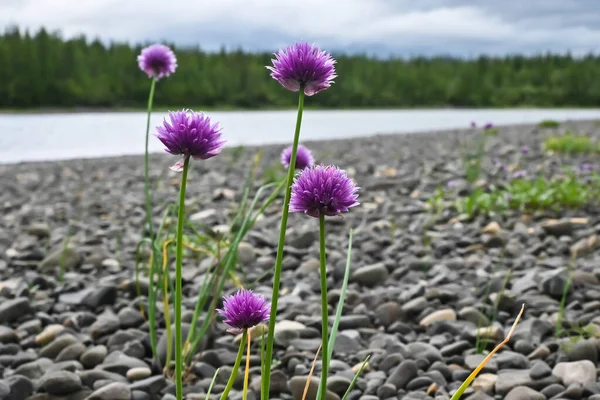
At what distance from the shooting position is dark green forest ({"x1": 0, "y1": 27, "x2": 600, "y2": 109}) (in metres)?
31.5

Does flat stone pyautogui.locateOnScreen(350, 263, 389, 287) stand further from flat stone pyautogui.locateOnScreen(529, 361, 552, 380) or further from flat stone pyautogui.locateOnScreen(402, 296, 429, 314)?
flat stone pyautogui.locateOnScreen(529, 361, 552, 380)

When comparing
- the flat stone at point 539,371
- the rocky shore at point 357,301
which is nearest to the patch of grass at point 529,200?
the rocky shore at point 357,301

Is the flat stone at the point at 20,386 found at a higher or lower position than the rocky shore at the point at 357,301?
lower

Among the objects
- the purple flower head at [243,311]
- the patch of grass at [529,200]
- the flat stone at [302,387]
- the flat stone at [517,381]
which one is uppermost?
the purple flower head at [243,311]

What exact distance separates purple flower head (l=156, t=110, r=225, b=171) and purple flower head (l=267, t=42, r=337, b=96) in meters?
0.15

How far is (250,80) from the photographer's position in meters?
37.4

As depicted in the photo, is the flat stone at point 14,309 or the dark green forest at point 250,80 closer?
the flat stone at point 14,309

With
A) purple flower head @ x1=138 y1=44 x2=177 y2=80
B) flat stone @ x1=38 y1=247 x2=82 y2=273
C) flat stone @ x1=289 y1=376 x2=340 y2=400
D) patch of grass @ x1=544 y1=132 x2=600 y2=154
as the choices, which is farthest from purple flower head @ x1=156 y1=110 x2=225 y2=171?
patch of grass @ x1=544 y1=132 x2=600 y2=154

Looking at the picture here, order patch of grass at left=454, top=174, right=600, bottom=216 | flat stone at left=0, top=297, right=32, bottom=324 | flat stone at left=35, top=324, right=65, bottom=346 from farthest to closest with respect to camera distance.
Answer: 1. patch of grass at left=454, top=174, right=600, bottom=216
2. flat stone at left=0, top=297, right=32, bottom=324
3. flat stone at left=35, top=324, right=65, bottom=346

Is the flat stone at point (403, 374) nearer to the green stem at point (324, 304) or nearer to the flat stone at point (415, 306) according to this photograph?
the flat stone at point (415, 306)

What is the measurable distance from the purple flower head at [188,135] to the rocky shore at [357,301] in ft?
3.72

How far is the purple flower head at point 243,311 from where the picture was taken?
1146 mm

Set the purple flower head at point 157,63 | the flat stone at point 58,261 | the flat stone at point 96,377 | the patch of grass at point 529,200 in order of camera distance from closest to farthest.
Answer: the flat stone at point 96,377, the purple flower head at point 157,63, the flat stone at point 58,261, the patch of grass at point 529,200

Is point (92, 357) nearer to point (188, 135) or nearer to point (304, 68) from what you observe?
point (188, 135)
